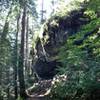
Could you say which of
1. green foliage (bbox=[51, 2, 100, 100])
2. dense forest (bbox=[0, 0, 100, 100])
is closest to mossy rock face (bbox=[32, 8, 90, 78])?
dense forest (bbox=[0, 0, 100, 100])

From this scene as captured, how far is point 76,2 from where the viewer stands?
30.0 ft

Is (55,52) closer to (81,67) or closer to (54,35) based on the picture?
(54,35)

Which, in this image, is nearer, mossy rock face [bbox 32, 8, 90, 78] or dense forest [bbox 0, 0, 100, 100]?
dense forest [bbox 0, 0, 100, 100]

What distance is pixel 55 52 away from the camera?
22844 mm

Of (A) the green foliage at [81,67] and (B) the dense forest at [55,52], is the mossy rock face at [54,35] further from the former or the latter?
(A) the green foliage at [81,67]

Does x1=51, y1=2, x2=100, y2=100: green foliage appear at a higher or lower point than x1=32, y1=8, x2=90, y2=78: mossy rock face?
lower

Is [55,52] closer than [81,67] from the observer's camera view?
No

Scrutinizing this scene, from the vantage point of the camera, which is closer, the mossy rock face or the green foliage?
the green foliage

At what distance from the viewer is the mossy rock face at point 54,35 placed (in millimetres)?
22484

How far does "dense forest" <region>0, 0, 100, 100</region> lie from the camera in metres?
9.82

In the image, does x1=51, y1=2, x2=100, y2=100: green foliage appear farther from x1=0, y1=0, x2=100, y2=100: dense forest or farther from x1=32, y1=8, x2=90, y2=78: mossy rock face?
x1=32, y1=8, x2=90, y2=78: mossy rock face

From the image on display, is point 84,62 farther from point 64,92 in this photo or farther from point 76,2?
point 76,2

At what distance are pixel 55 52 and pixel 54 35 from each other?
149 centimetres

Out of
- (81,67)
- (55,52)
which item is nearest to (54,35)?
(55,52)
